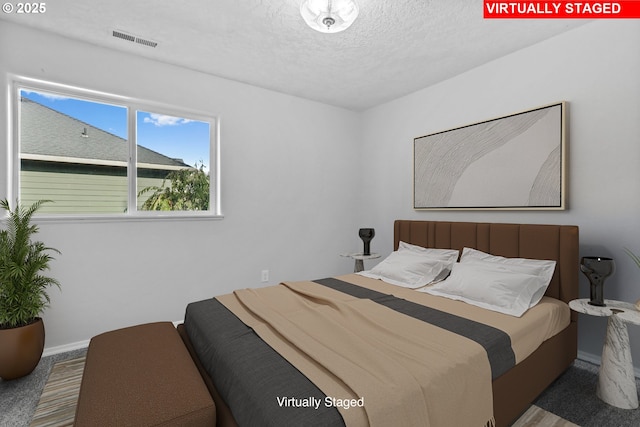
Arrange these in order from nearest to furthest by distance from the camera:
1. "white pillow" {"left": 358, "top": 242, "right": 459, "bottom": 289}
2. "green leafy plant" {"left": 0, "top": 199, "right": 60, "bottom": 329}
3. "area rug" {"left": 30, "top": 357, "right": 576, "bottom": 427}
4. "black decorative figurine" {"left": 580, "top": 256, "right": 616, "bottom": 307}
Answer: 1. "area rug" {"left": 30, "top": 357, "right": 576, "bottom": 427}
2. "black decorative figurine" {"left": 580, "top": 256, "right": 616, "bottom": 307}
3. "green leafy plant" {"left": 0, "top": 199, "right": 60, "bottom": 329}
4. "white pillow" {"left": 358, "top": 242, "right": 459, "bottom": 289}

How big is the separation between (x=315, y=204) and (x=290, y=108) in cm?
126

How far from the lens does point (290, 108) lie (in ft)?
12.4

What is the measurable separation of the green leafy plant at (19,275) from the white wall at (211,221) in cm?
29

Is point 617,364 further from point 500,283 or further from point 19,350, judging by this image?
point 19,350

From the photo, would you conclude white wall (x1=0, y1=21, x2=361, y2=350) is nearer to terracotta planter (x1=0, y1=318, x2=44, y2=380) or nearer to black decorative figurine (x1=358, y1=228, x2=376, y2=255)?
terracotta planter (x1=0, y1=318, x2=44, y2=380)

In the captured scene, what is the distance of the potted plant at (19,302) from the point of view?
A: 6.64 feet

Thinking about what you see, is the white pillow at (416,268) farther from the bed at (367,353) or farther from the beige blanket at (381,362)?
the beige blanket at (381,362)

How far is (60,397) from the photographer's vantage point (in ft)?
6.43

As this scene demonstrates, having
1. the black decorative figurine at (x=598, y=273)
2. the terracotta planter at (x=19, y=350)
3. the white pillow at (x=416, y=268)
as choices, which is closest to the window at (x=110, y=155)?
the terracotta planter at (x=19, y=350)

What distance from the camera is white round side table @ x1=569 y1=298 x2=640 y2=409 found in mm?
1812

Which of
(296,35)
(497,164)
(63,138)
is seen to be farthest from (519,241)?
(63,138)

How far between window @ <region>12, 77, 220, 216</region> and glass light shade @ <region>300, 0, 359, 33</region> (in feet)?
5.85

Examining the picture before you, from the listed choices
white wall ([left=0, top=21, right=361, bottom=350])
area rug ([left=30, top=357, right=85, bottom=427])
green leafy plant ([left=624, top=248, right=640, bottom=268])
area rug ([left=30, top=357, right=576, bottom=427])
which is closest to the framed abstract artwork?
green leafy plant ([left=624, top=248, right=640, bottom=268])

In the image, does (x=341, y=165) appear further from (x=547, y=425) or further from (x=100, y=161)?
(x=547, y=425)
